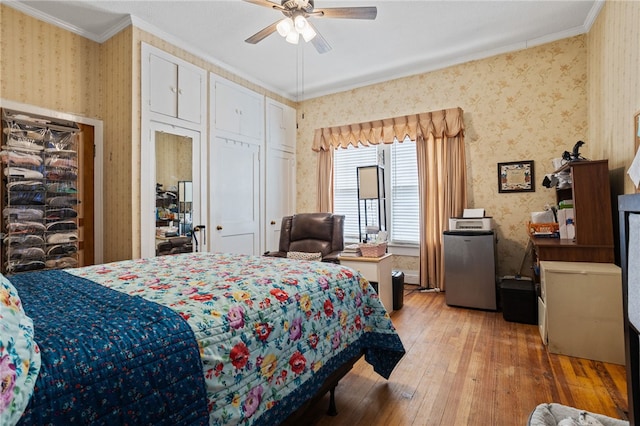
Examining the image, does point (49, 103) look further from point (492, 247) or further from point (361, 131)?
point (492, 247)

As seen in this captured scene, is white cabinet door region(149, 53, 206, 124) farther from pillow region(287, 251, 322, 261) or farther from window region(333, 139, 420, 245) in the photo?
window region(333, 139, 420, 245)

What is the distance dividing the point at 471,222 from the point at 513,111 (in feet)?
4.72

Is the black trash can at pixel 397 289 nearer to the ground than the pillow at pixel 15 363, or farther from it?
nearer to the ground

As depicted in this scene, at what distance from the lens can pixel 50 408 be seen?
0.65m

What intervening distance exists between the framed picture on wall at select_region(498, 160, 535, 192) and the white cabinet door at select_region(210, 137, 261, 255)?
3209 mm

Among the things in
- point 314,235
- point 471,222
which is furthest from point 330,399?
point 471,222

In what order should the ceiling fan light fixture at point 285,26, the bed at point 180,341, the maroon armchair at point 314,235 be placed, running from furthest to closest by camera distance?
1. the maroon armchair at point 314,235
2. the ceiling fan light fixture at point 285,26
3. the bed at point 180,341

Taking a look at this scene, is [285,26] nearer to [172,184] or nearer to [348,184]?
[172,184]

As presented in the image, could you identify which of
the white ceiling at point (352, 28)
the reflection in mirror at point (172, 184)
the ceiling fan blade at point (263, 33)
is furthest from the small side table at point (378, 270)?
the white ceiling at point (352, 28)

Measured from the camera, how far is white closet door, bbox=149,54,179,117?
3.32m

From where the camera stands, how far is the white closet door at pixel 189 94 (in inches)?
142

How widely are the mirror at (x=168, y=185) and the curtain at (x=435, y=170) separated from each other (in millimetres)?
2535

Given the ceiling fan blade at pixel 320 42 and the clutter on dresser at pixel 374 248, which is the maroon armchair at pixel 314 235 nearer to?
the clutter on dresser at pixel 374 248

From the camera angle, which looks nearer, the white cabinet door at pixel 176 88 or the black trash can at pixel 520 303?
the black trash can at pixel 520 303
